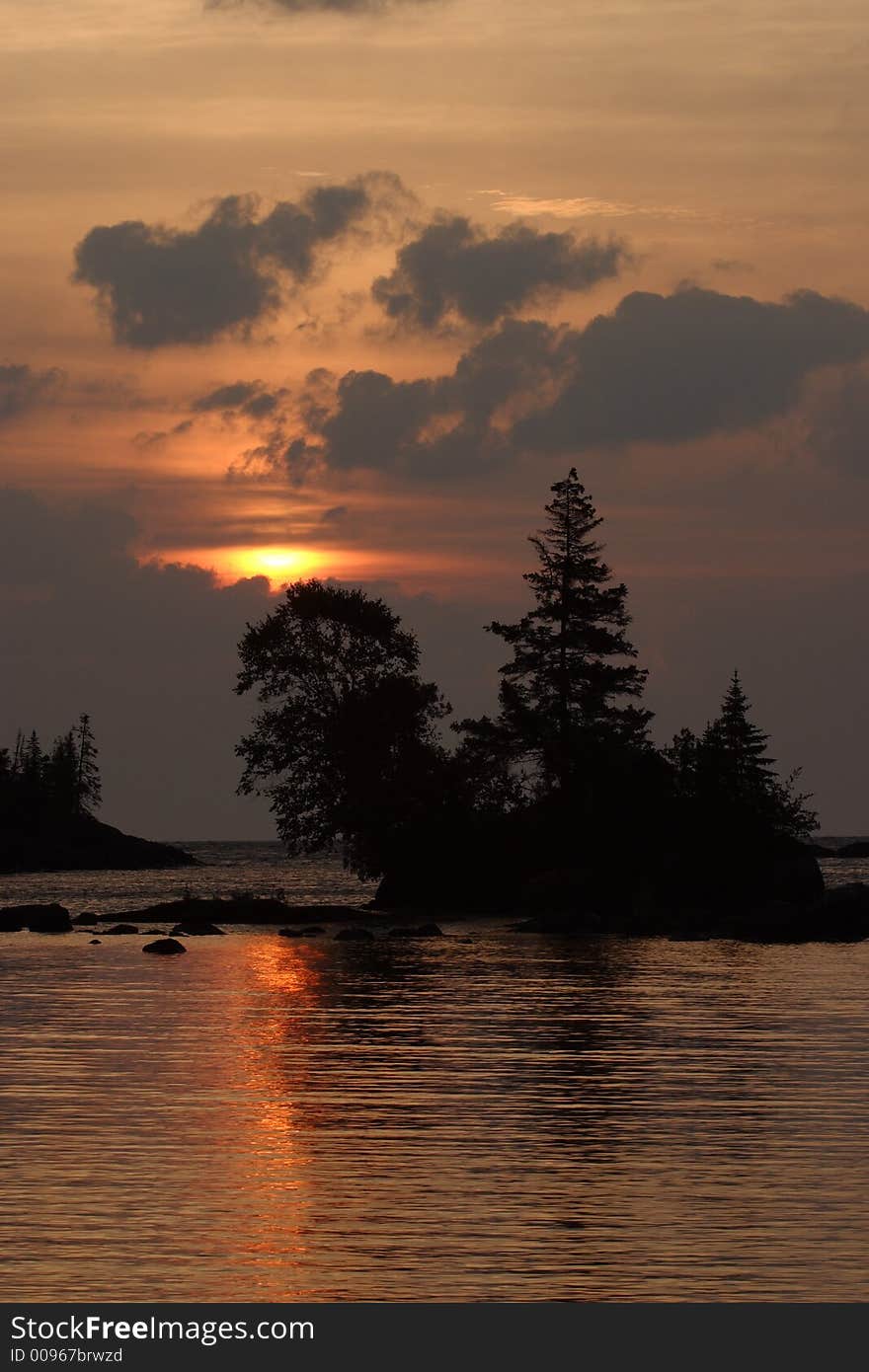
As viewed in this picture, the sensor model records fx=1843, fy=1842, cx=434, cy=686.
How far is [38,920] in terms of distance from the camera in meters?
65.6

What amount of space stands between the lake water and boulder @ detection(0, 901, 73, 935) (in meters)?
23.2

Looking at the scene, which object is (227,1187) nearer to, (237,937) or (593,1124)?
(593,1124)

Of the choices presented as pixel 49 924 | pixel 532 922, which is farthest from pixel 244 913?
pixel 532 922

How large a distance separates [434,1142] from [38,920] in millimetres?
46694

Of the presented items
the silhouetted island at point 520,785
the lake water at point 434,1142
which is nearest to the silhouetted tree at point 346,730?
the silhouetted island at point 520,785

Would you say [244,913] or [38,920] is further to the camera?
[244,913]

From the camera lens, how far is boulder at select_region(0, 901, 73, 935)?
2566 inches

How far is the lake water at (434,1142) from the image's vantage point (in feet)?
50.3

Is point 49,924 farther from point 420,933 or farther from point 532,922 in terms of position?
point 532,922

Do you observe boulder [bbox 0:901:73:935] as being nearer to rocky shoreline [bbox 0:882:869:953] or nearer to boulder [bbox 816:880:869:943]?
rocky shoreline [bbox 0:882:869:953]

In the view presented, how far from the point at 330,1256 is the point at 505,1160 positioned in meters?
4.74

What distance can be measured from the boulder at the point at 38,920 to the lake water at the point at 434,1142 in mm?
23180

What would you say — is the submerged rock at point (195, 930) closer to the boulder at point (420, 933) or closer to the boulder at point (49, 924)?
the boulder at point (49, 924)
